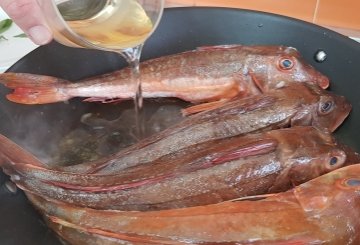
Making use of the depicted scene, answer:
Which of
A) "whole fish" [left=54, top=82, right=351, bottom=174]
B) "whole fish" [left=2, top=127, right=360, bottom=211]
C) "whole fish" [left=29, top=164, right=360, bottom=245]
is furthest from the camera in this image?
"whole fish" [left=54, top=82, right=351, bottom=174]

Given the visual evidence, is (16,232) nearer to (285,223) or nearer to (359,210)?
(285,223)

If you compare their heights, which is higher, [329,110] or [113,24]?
[113,24]

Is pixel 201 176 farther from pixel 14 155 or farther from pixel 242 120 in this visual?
pixel 14 155

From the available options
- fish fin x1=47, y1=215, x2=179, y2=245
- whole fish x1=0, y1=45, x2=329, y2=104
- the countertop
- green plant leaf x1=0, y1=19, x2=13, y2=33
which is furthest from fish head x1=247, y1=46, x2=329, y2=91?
green plant leaf x1=0, y1=19, x2=13, y2=33

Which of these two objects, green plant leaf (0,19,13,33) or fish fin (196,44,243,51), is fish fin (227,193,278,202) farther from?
green plant leaf (0,19,13,33)

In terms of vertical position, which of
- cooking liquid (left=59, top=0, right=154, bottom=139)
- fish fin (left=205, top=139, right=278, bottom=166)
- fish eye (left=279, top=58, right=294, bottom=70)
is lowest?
fish fin (left=205, top=139, right=278, bottom=166)

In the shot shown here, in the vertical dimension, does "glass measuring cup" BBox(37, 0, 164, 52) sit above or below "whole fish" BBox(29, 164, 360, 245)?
above

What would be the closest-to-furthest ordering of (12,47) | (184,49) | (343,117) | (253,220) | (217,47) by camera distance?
(253,220) < (343,117) < (217,47) < (184,49) < (12,47)

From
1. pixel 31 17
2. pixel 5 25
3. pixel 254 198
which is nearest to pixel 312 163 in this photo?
pixel 254 198
